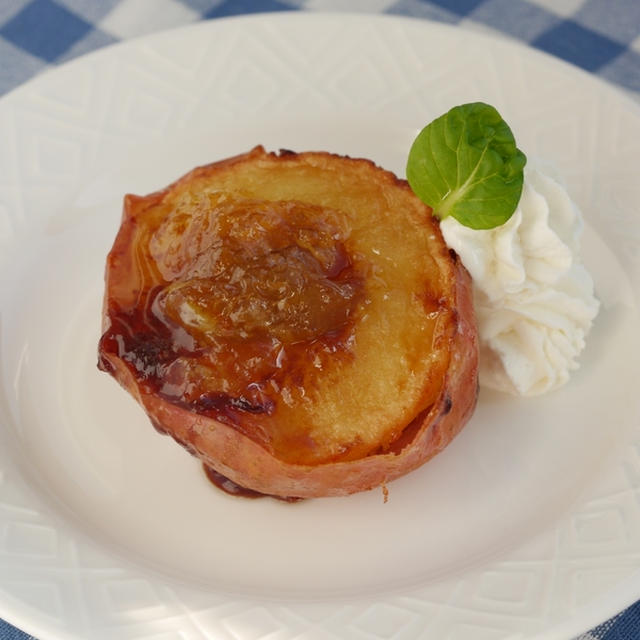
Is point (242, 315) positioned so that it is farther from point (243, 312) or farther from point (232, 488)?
point (232, 488)

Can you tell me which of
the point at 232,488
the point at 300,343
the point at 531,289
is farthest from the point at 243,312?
the point at 531,289

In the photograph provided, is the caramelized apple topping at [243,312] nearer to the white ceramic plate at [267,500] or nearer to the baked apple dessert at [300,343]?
the baked apple dessert at [300,343]

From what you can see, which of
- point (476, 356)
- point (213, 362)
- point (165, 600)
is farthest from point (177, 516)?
point (476, 356)

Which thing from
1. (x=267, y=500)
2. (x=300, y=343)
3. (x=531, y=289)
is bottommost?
(x=267, y=500)

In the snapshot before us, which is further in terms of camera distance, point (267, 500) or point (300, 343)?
point (267, 500)

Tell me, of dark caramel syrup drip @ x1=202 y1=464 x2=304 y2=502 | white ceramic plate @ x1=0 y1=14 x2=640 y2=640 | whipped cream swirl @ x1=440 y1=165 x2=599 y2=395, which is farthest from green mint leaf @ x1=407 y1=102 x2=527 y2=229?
dark caramel syrup drip @ x1=202 y1=464 x2=304 y2=502

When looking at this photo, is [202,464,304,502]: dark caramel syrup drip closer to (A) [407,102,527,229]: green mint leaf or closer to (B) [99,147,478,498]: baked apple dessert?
(B) [99,147,478,498]: baked apple dessert

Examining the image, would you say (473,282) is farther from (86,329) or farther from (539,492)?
(86,329)

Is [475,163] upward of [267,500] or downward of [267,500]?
upward
